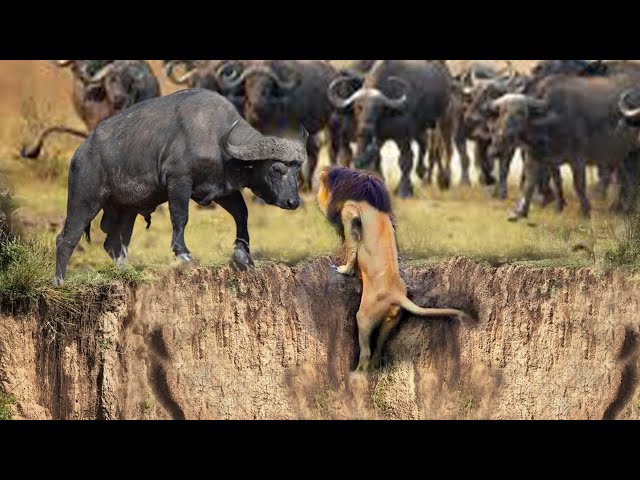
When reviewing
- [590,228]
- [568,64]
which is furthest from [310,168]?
[590,228]

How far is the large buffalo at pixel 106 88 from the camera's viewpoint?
2423 centimetres

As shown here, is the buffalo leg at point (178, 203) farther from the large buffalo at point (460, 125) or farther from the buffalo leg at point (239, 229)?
the large buffalo at point (460, 125)

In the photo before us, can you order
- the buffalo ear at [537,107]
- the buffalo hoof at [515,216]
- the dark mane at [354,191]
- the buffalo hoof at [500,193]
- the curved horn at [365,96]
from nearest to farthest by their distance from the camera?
the dark mane at [354,191]
the buffalo hoof at [515,216]
the buffalo ear at [537,107]
the buffalo hoof at [500,193]
the curved horn at [365,96]

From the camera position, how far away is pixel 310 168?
82.6 ft

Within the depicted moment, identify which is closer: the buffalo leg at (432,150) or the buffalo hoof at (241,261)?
the buffalo hoof at (241,261)

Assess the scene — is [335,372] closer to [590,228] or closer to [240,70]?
[590,228]

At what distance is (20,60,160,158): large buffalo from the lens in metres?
24.2

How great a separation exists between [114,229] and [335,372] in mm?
2903

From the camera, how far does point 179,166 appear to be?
17828mm

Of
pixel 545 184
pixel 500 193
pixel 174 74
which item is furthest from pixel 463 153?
pixel 174 74

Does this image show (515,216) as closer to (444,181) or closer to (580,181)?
(580,181)

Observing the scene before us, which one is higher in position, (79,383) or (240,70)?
(240,70)

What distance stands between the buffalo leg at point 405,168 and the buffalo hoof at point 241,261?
5.98 metres

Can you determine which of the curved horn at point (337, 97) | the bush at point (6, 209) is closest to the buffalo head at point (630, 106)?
the curved horn at point (337, 97)
